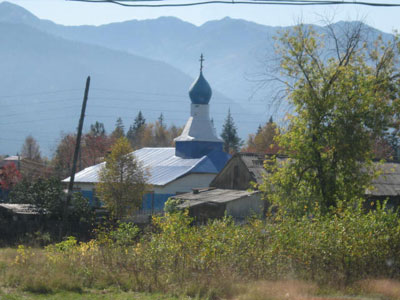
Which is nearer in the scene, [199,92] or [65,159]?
[199,92]

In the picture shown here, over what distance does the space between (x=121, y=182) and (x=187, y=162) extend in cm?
1396

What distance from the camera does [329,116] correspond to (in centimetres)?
1870

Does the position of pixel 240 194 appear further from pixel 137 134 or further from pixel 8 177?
pixel 137 134

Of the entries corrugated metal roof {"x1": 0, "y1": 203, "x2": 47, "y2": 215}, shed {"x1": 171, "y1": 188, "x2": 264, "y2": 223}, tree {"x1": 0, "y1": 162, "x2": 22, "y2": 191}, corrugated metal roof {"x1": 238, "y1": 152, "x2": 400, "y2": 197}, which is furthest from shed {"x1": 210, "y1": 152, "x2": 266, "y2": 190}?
tree {"x1": 0, "y1": 162, "x2": 22, "y2": 191}

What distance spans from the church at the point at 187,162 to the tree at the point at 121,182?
245 inches

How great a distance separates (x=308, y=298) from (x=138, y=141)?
117m

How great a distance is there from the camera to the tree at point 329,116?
18422 millimetres

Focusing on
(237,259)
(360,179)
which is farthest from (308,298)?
(360,179)

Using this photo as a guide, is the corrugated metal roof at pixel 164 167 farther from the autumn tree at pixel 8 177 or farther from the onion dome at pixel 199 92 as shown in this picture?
the autumn tree at pixel 8 177

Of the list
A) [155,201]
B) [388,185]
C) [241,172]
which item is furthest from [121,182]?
[388,185]

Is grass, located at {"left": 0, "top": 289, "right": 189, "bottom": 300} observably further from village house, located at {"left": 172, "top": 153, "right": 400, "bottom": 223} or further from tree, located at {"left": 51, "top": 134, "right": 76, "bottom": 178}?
tree, located at {"left": 51, "top": 134, "right": 76, "bottom": 178}

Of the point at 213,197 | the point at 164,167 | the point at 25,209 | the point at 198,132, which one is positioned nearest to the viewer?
the point at 25,209

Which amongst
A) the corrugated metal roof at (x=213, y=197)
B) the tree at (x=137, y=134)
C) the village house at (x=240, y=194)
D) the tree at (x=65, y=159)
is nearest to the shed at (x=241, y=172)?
the village house at (x=240, y=194)

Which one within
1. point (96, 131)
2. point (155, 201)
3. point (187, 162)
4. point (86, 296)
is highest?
point (96, 131)
